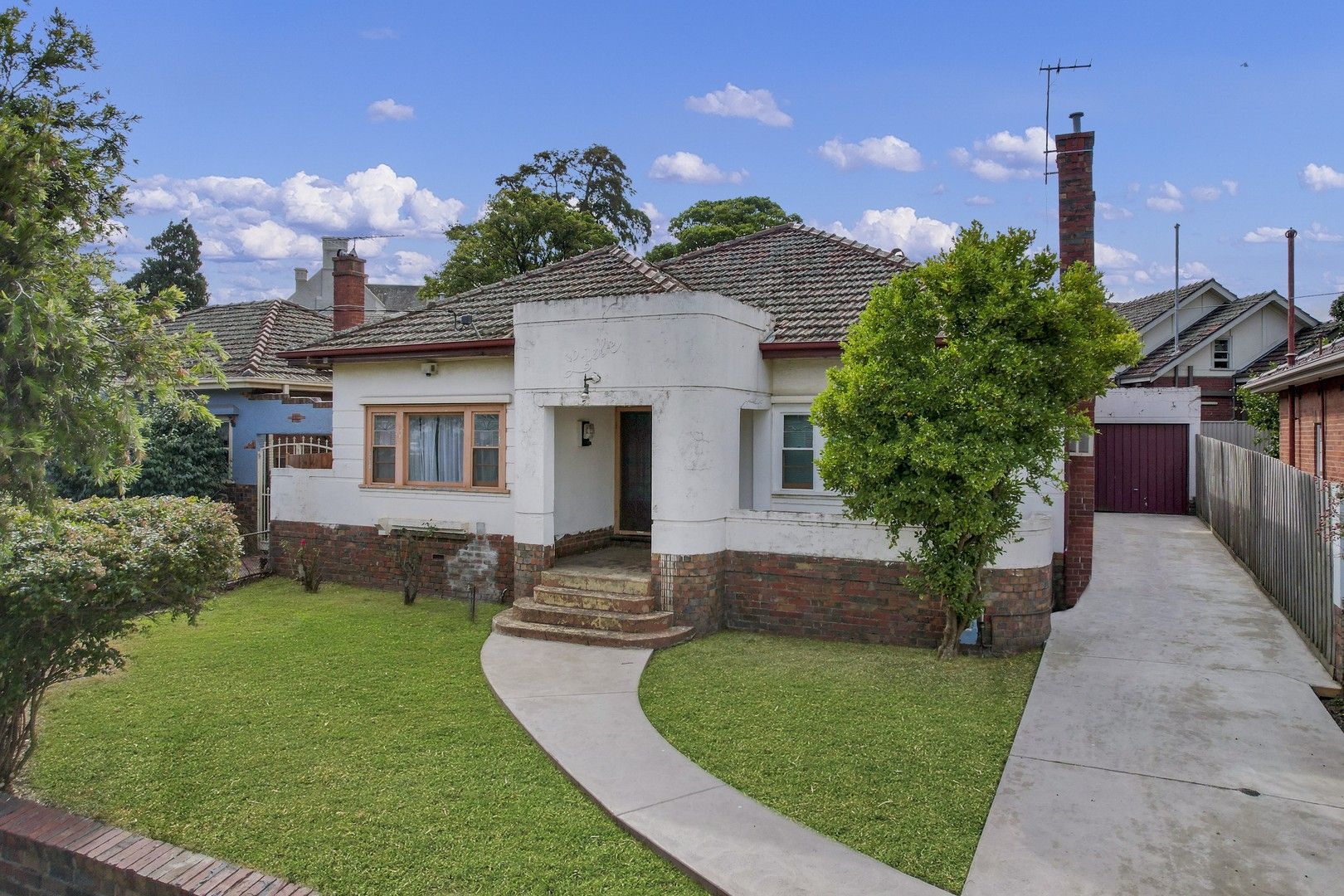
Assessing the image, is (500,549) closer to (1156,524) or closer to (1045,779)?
(1045,779)

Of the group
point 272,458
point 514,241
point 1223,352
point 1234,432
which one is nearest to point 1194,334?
point 1223,352

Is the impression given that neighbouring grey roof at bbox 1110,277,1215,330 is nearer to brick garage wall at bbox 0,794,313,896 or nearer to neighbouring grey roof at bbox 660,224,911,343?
neighbouring grey roof at bbox 660,224,911,343

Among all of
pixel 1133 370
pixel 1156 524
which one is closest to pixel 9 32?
pixel 1156 524

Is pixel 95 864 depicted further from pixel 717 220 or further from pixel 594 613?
pixel 717 220

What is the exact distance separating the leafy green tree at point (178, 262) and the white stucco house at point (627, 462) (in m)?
39.6

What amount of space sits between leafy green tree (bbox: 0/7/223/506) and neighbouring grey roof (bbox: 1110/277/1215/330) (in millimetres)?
28084

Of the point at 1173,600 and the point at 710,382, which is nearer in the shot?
the point at 710,382

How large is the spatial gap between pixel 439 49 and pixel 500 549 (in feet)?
24.1

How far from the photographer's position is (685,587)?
9445 millimetres

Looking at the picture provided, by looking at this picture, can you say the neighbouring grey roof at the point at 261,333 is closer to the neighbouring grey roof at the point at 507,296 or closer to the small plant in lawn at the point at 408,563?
the neighbouring grey roof at the point at 507,296

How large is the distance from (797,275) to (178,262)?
4523 centimetres

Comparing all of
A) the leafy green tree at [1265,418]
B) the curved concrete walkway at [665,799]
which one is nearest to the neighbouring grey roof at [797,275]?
the curved concrete walkway at [665,799]

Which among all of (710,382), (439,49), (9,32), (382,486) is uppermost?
(439,49)

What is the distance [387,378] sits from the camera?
12445 mm
